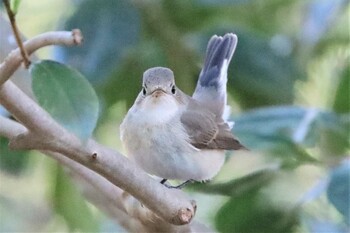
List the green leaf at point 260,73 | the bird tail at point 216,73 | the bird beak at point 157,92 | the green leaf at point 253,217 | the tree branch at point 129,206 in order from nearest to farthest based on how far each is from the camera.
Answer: the tree branch at point 129,206 → the bird beak at point 157,92 → the bird tail at point 216,73 → the green leaf at point 253,217 → the green leaf at point 260,73

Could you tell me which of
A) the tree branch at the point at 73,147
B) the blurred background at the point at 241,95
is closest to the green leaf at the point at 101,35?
the blurred background at the point at 241,95

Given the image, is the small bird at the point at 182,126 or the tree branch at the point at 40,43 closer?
the tree branch at the point at 40,43

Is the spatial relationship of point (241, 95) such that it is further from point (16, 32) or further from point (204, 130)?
point (16, 32)

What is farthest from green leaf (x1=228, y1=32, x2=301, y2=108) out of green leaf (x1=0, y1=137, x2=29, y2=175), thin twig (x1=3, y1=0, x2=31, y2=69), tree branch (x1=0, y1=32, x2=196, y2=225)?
thin twig (x1=3, y1=0, x2=31, y2=69)

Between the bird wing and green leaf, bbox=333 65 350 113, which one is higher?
green leaf, bbox=333 65 350 113

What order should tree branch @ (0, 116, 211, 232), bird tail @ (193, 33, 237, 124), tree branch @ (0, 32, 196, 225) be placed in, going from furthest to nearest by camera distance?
1. bird tail @ (193, 33, 237, 124)
2. tree branch @ (0, 116, 211, 232)
3. tree branch @ (0, 32, 196, 225)

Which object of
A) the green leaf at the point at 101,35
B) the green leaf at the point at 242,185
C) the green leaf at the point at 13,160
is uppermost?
the green leaf at the point at 101,35

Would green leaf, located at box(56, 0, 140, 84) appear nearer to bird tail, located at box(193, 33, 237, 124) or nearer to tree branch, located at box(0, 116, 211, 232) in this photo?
bird tail, located at box(193, 33, 237, 124)

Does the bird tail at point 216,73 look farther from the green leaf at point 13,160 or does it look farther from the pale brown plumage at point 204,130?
the green leaf at point 13,160
